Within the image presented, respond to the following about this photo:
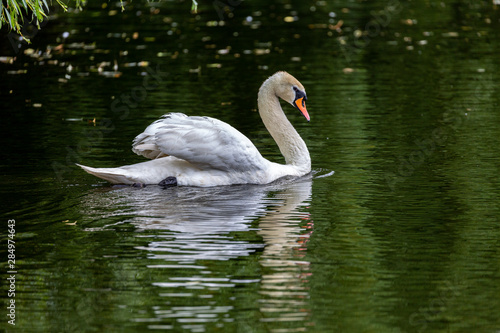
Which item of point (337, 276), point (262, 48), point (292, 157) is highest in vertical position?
point (337, 276)

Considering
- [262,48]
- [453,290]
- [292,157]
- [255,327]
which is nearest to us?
[255,327]

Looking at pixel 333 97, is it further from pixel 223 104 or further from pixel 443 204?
pixel 443 204

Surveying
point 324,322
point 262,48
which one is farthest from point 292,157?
point 262,48

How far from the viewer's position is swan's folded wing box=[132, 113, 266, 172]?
11.0 metres

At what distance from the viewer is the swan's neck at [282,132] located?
39.7 feet

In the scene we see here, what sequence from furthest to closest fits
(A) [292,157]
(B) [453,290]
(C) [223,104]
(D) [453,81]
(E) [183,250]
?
(D) [453,81] < (C) [223,104] < (A) [292,157] < (E) [183,250] < (B) [453,290]

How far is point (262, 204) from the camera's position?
33.8ft

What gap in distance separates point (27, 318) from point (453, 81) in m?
14.1

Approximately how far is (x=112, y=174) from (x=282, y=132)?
2711mm

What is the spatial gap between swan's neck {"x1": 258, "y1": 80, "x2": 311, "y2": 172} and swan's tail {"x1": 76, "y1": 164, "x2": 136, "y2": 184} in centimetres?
234

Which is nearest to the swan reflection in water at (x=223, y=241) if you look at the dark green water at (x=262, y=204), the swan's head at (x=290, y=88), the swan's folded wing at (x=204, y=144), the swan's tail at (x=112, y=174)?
the dark green water at (x=262, y=204)

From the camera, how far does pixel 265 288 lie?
7230mm

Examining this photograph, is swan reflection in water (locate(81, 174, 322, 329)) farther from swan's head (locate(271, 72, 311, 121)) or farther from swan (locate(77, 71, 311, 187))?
swan's head (locate(271, 72, 311, 121))

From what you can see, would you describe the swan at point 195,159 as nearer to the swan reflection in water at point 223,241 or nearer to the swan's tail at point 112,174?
the swan's tail at point 112,174
